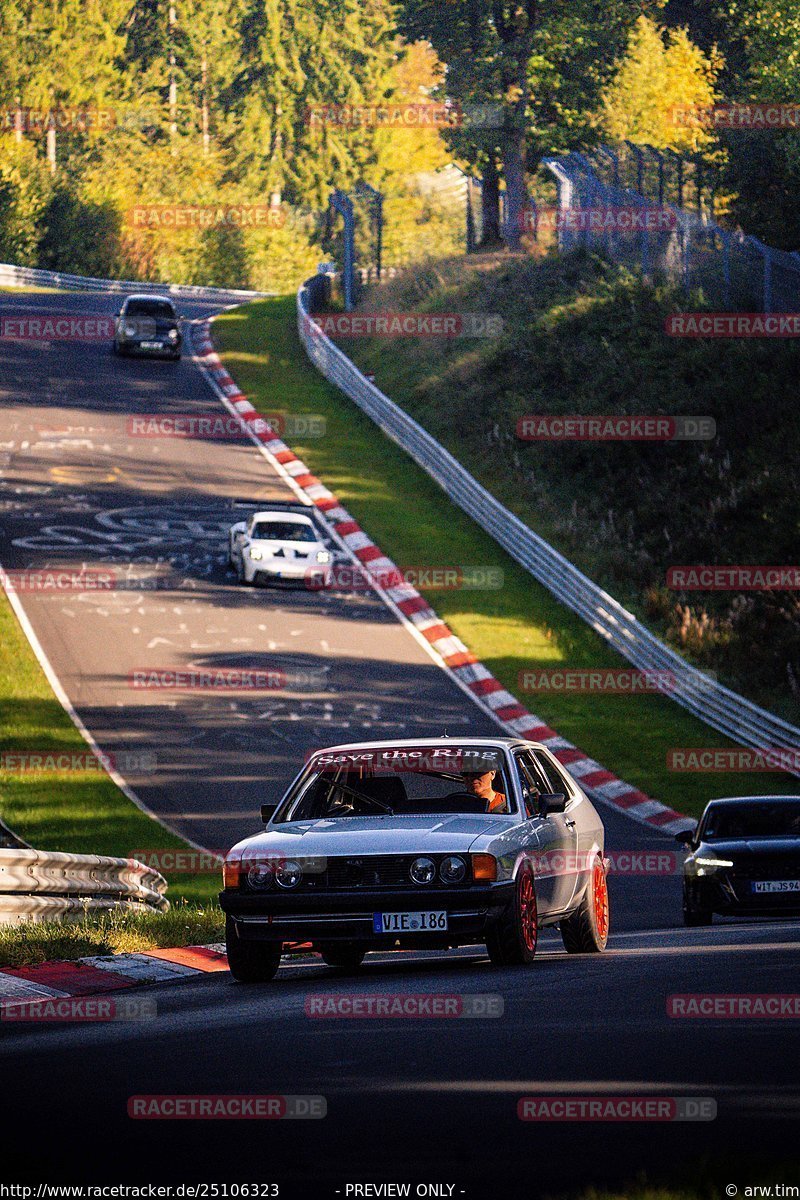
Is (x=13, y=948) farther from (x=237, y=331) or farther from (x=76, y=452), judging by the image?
(x=237, y=331)

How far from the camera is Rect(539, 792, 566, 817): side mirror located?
36.8ft

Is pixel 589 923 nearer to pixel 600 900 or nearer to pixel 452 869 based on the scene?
pixel 600 900

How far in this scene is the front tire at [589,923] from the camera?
12.1 metres

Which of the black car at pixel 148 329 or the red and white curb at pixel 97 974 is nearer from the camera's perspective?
the red and white curb at pixel 97 974

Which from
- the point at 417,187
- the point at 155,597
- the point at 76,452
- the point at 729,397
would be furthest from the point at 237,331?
the point at 417,187

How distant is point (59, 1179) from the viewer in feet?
17.0

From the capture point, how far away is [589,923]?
1216 centimetres

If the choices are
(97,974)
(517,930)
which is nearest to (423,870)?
(517,930)

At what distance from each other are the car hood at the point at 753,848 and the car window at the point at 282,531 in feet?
57.4

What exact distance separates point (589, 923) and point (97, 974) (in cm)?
322

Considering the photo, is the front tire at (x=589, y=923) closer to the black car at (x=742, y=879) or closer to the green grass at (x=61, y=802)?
the black car at (x=742, y=879)

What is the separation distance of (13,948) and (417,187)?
443ft

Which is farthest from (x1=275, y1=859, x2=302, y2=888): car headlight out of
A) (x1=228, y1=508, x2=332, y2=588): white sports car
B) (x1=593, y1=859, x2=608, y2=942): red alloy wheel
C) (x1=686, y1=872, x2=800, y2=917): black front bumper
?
(x1=228, y1=508, x2=332, y2=588): white sports car

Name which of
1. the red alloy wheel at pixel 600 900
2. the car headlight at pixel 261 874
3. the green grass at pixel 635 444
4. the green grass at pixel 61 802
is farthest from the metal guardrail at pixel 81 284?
the car headlight at pixel 261 874
